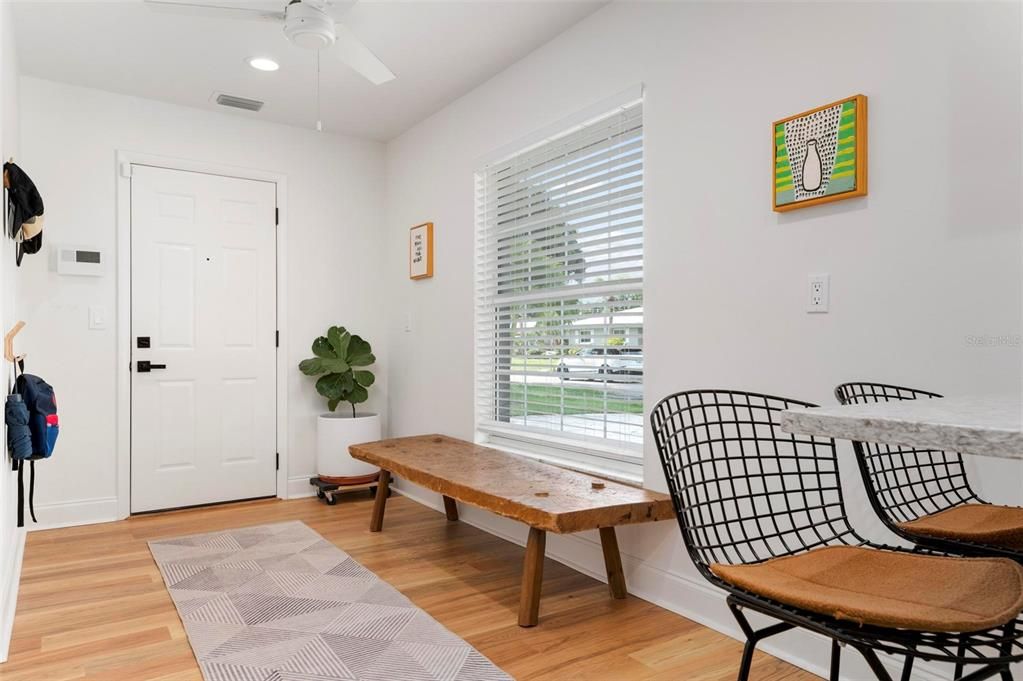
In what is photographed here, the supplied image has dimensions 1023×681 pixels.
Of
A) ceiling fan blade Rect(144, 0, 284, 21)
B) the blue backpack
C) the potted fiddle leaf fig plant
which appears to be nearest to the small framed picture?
the potted fiddle leaf fig plant

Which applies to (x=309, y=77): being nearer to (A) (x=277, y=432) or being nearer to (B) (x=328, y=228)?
(B) (x=328, y=228)

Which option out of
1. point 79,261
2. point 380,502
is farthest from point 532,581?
point 79,261

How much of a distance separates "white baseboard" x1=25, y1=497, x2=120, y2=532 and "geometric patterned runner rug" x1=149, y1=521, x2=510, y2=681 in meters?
0.72

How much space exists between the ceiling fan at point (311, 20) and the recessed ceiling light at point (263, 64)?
1.89ft

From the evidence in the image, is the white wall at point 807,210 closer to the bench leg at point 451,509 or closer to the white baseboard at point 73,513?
the bench leg at point 451,509

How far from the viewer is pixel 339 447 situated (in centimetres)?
435

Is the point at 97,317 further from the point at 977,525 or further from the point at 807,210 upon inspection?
the point at 977,525

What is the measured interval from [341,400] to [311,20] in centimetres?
262

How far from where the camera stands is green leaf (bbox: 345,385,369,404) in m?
4.50

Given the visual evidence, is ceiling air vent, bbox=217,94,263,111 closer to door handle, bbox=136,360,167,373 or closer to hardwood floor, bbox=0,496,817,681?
door handle, bbox=136,360,167,373

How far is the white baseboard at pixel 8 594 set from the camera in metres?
2.26

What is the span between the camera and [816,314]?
212cm

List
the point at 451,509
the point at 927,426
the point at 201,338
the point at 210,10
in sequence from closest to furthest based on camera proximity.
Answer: the point at 927,426, the point at 210,10, the point at 451,509, the point at 201,338

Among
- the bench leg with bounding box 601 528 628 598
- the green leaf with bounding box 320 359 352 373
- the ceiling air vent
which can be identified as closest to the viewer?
the bench leg with bounding box 601 528 628 598
